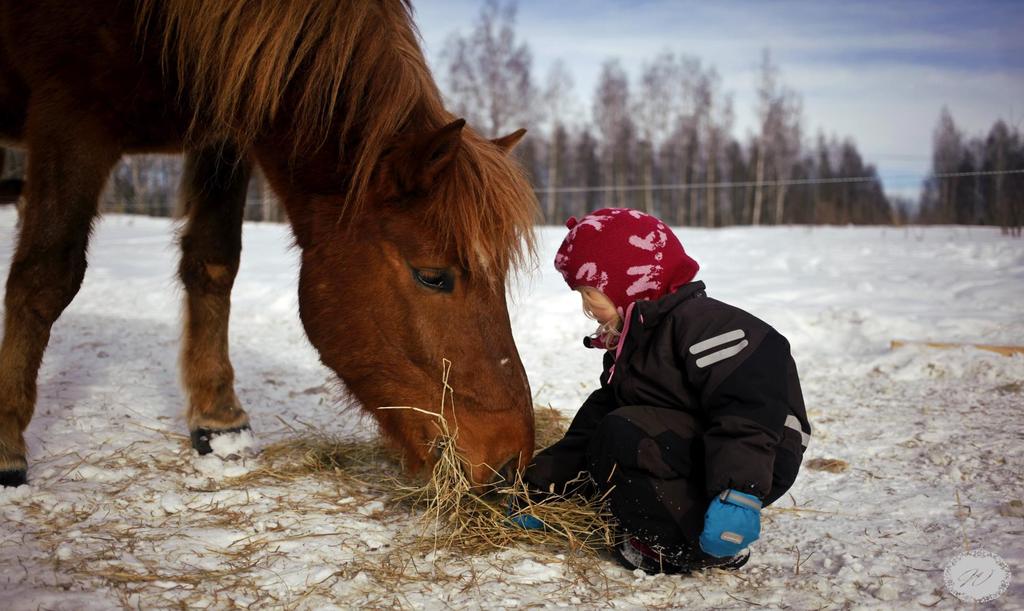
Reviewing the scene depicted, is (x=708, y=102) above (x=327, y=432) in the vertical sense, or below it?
above

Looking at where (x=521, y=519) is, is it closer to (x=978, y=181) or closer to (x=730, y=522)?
(x=730, y=522)

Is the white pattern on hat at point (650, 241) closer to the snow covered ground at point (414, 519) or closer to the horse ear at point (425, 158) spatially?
the snow covered ground at point (414, 519)

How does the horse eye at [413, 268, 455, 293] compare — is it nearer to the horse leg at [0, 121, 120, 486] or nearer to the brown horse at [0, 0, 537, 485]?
the brown horse at [0, 0, 537, 485]

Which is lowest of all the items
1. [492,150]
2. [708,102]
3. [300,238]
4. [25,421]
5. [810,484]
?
[810,484]

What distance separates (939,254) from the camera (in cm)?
998

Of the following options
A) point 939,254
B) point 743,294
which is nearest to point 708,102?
point 939,254

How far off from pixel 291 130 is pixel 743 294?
5270 mm

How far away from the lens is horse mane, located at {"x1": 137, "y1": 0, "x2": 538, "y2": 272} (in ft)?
6.84

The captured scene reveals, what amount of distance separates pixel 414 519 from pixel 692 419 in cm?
97

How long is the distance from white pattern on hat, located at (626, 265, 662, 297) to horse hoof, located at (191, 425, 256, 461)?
1.88 meters

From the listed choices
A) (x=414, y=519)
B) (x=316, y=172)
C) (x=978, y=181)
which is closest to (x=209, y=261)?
(x=316, y=172)

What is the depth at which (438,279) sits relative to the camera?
2.10 meters

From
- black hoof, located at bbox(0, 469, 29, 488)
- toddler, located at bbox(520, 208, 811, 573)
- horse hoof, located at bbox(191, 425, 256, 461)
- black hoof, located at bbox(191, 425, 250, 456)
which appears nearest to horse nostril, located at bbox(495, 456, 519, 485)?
toddler, located at bbox(520, 208, 811, 573)

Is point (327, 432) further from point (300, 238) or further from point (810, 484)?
point (810, 484)
